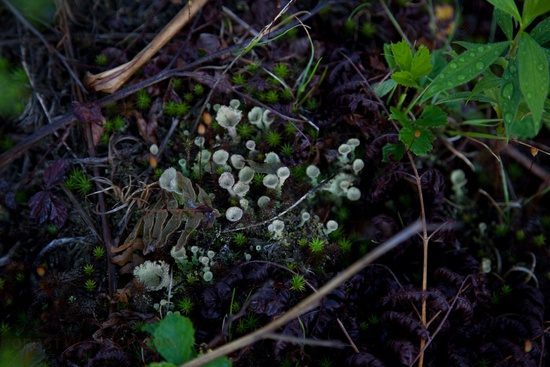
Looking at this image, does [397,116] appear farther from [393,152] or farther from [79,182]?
[79,182]

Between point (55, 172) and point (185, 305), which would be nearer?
point (185, 305)

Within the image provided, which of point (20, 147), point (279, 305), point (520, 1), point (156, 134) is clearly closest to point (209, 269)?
point (279, 305)

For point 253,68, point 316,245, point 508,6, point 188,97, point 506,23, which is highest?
point 508,6

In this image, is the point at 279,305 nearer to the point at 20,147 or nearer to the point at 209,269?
the point at 209,269

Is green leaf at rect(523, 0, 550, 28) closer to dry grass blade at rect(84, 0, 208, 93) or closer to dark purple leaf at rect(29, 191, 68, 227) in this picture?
dry grass blade at rect(84, 0, 208, 93)

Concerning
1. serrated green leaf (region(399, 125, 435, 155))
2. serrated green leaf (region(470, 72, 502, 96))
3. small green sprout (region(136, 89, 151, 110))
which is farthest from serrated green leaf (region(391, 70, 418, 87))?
small green sprout (region(136, 89, 151, 110))

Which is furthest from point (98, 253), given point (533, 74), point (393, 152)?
point (533, 74)
